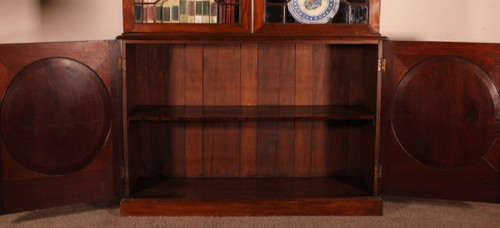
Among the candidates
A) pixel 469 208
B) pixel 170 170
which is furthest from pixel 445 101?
pixel 170 170

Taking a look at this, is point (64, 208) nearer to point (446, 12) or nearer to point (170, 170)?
point (170, 170)

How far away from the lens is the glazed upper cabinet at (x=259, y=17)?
2.49 metres

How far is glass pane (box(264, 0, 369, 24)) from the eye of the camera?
99.2 inches

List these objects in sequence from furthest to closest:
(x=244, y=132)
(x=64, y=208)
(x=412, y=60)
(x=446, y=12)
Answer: (x=446, y=12)
(x=244, y=132)
(x=64, y=208)
(x=412, y=60)

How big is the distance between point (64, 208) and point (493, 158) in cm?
214

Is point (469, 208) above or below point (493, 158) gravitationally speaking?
below

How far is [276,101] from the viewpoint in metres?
2.90

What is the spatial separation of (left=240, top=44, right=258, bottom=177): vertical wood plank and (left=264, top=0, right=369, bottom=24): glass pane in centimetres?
38

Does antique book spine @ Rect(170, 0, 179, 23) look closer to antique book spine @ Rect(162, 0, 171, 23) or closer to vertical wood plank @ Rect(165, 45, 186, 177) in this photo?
antique book spine @ Rect(162, 0, 171, 23)

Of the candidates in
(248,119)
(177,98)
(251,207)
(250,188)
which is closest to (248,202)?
(251,207)

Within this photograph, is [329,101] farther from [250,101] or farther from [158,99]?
[158,99]

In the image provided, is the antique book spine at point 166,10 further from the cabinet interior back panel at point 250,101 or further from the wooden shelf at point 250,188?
the wooden shelf at point 250,188

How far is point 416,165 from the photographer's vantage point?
8.69 ft

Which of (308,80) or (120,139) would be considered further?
(308,80)
